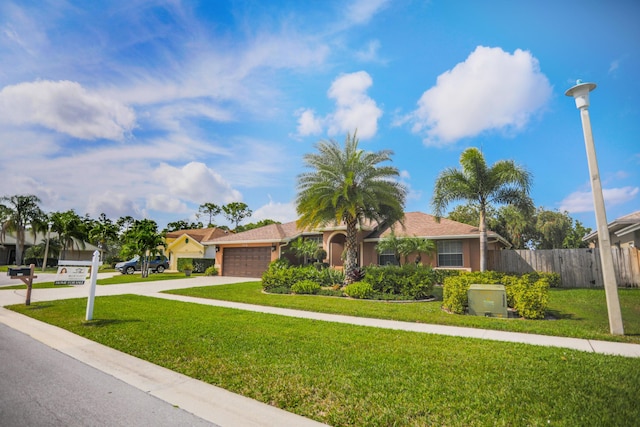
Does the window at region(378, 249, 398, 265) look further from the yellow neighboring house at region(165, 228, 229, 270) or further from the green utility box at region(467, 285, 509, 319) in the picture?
the yellow neighboring house at region(165, 228, 229, 270)

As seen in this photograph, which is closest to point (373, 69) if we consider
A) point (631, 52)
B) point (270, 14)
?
point (270, 14)

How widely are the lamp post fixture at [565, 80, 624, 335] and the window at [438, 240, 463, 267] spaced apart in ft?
37.9

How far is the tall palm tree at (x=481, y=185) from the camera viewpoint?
17188 millimetres

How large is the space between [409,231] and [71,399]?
1905cm

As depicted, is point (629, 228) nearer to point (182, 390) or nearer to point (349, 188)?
point (349, 188)

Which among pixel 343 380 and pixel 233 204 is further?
pixel 233 204

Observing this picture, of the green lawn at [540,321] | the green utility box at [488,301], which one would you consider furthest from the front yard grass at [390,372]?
the green utility box at [488,301]

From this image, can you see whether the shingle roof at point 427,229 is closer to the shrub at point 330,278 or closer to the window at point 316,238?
the window at point 316,238

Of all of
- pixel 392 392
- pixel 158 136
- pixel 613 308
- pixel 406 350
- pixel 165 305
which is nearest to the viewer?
pixel 392 392

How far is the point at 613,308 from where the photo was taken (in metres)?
7.08

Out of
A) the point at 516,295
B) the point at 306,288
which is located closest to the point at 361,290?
A: the point at 306,288

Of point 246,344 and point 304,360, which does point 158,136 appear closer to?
point 246,344

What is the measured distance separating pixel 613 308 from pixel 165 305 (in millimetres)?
12418

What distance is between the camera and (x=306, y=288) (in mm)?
14797
